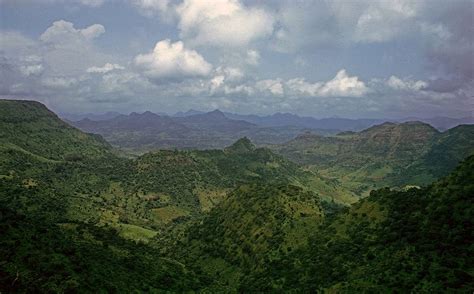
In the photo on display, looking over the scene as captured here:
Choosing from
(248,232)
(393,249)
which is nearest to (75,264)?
(393,249)

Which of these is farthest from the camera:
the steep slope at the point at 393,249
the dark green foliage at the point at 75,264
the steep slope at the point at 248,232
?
the steep slope at the point at 248,232

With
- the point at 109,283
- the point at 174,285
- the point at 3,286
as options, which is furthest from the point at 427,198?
the point at 3,286

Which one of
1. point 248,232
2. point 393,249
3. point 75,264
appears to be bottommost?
point 248,232

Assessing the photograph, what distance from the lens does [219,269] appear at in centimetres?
14538

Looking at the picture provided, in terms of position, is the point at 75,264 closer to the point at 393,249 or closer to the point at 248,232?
the point at 393,249

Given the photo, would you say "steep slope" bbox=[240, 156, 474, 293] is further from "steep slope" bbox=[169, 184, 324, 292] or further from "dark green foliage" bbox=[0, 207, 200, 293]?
"dark green foliage" bbox=[0, 207, 200, 293]

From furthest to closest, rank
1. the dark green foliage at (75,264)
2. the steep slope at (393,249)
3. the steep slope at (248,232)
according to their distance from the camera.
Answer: the steep slope at (248,232) → the steep slope at (393,249) → the dark green foliage at (75,264)

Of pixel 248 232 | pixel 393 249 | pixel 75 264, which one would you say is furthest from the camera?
pixel 248 232

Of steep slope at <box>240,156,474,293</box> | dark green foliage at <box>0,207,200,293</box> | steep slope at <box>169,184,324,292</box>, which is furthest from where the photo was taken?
steep slope at <box>169,184,324,292</box>

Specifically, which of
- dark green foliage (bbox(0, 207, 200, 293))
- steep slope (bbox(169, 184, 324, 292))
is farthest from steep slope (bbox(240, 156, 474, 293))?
dark green foliage (bbox(0, 207, 200, 293))

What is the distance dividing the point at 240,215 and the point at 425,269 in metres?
92.6

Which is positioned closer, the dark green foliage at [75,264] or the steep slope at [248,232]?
the dark green foliage at [75,264]

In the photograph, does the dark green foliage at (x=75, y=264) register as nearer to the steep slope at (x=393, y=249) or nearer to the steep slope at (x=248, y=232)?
the steep slope at (x=248, y=232)

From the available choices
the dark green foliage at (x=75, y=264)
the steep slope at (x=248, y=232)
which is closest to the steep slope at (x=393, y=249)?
the steep slope at (x=248, y=232)
